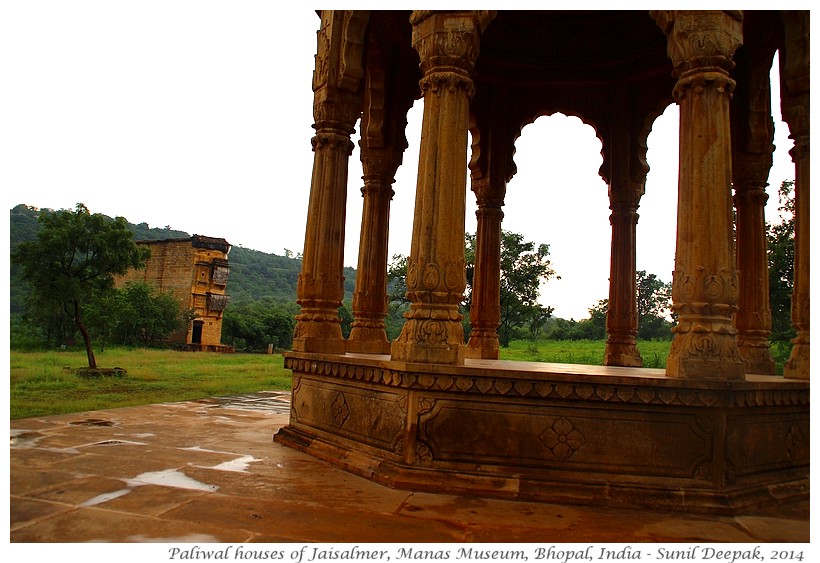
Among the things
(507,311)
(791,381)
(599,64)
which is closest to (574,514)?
(791,381)

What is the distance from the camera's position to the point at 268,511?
4.65 meters

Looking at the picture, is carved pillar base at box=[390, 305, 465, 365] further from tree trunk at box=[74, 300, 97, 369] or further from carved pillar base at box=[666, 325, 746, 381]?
tree trunk at box=[74, 300, 97, 369]

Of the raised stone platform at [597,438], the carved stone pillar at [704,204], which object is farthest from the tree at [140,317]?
the carved stone pillar at [704,204]

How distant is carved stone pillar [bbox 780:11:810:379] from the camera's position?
21.9ft

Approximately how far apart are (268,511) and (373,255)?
6.15 meters

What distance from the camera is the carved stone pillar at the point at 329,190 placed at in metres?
8.18

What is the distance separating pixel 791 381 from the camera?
5902mm

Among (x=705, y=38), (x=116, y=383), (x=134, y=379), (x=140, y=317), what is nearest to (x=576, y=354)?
(x=134, y=379)

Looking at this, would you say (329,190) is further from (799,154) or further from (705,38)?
(799,154)

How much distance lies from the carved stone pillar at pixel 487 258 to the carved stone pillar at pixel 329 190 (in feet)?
12.8

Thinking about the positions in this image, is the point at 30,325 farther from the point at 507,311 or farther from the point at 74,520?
the point at 74,520

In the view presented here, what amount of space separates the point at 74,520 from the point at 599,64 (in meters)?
11.0

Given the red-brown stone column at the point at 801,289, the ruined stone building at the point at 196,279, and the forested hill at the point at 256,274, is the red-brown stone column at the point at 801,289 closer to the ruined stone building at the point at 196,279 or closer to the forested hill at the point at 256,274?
the ruined stone building at the point at 196,279

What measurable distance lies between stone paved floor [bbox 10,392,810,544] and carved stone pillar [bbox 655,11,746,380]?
57.1 inches
